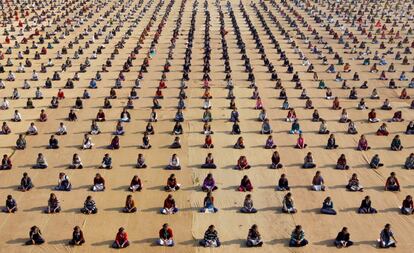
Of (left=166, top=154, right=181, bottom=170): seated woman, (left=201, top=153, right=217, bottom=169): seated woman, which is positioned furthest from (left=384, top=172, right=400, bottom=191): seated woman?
(left=166, top=154, right=181, bottom=170): seated woman

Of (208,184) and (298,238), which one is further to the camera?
(208,184)

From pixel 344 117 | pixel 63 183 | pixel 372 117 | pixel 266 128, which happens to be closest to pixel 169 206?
pixel 63 183

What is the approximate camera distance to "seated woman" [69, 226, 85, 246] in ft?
63.3

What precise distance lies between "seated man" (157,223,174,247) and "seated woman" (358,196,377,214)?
7988 mm

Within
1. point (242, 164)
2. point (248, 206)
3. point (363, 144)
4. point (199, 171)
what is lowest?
point (363, 144)

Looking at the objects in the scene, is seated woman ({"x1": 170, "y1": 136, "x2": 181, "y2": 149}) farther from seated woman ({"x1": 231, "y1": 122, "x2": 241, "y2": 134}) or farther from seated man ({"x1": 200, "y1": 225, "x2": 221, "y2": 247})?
seated man ({"x1": 200, "y1": 225, "x2": 221, "y2": 247})

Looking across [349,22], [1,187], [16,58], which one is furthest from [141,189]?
[349,22]

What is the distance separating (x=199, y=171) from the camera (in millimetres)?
25859

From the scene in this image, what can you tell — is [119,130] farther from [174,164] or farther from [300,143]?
[300,143]

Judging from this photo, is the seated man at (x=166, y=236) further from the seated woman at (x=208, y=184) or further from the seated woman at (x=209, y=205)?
the seated woman at (x=208, y=184)

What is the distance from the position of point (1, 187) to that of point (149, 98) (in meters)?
15.3

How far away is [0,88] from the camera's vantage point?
39875mm

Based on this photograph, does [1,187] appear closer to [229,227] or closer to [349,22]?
[229,227]

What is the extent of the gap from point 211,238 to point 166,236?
1637 mm
